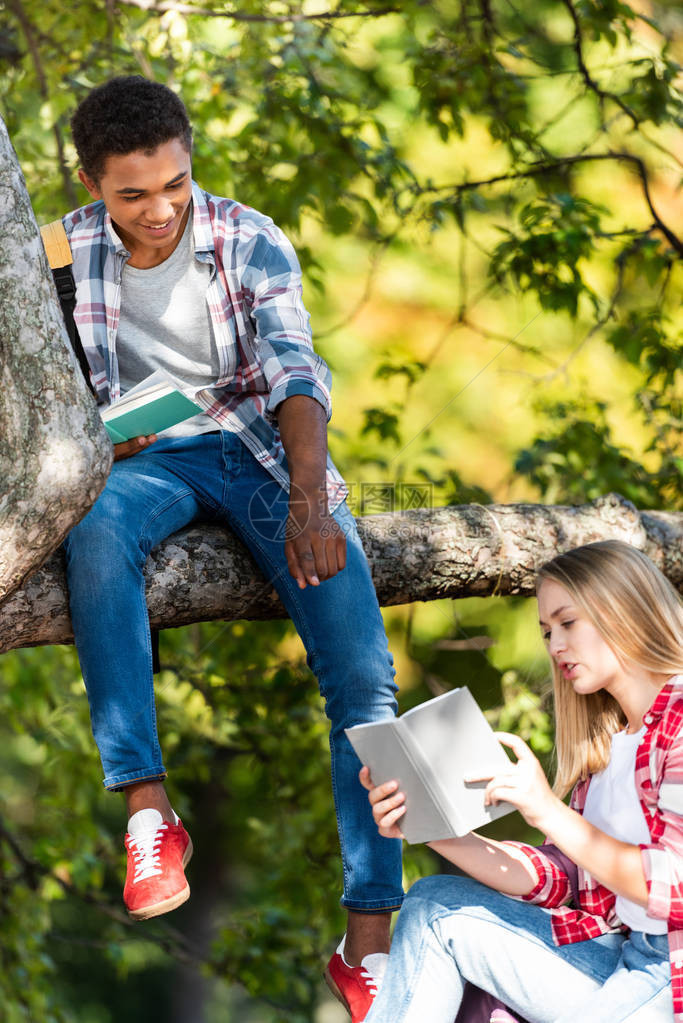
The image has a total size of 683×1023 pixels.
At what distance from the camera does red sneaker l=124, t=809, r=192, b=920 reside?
158cm

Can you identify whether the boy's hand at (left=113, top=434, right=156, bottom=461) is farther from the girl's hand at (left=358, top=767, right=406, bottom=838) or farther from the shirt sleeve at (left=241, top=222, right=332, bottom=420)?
the girl's hand at (left=358, top=767, right=406, bottom=838)

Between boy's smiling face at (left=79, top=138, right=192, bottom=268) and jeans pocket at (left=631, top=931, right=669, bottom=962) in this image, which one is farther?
boy's smiling face at (left=79, top=138, right=192, bottom=268)

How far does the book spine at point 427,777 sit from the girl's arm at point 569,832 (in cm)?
5

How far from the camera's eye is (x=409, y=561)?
7.52 ft

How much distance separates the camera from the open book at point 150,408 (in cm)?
174

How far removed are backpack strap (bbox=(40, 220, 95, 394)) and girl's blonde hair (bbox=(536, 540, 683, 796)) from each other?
0.89 meters

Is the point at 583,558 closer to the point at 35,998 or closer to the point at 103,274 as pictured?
the point at 103,274

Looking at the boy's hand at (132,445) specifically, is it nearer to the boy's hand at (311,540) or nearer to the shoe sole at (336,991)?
the boy's hand at (311,540)

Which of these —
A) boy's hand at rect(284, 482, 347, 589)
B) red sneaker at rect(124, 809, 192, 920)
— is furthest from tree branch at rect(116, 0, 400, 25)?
red sneaker at rect(124, 809, 192, 920)

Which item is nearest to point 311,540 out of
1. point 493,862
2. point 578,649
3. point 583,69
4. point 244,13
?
point 578,649

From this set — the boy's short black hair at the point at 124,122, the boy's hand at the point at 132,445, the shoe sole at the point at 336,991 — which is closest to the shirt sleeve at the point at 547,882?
the shoe sole at the point at 336,991

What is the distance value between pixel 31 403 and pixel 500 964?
3.21 feet

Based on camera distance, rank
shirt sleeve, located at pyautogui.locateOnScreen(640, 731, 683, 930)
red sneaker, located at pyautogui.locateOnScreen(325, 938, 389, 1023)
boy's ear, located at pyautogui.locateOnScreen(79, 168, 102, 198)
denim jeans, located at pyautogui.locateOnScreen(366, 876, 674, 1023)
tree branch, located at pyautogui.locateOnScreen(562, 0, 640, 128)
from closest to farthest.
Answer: shirt sleeve, located at pyautogui.locateOnScreen(640, 731, 683, 930)
denim jeans, located at pyautogui.locateOnScreen(366, 876, 674, 1023)
red sneaker, located at pyautogui.locateOnScreen(325, 938, 389, 1023)
boy's ear, located at pyautogui.locateOnScreen(79, 168, 102, 198)
tree branch, located at pyautogui.locateOnScreen(562, 0, 640, 128)

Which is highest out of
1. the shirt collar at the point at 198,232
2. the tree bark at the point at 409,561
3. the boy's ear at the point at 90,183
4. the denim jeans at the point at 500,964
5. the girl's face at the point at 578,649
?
the boy's ear at the point at 90,183
